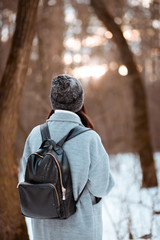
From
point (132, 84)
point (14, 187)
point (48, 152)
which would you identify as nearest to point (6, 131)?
point (14, 187)

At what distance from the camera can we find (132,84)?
751 centimetres

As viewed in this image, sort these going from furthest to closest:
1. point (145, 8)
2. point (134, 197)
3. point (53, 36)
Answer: point (53, 36)
point (145, 8)
point (134, 197)

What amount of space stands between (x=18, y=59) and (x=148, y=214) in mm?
2838

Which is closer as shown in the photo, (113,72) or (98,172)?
(98,172)

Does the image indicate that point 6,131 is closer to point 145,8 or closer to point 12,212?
point 12,212

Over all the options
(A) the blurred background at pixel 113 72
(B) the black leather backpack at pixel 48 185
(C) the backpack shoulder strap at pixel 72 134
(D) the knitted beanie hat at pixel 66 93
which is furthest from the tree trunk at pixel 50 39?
(B) the black leather backpack at pixel 48 185

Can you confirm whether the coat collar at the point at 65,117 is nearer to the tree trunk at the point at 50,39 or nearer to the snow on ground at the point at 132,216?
the snow on ground at the point at 132,216

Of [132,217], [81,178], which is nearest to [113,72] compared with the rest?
[132,217]

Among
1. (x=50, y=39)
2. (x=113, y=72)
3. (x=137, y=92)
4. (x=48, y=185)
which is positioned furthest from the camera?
(x=113, y=72)

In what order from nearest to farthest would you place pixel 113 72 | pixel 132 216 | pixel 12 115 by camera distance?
pixel 12 115
pixel 132 216
pixel 113 72

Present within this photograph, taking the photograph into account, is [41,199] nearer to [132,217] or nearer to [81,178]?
[81,178]

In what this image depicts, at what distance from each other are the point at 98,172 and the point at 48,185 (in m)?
0.36

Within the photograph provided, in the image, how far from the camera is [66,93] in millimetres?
1941

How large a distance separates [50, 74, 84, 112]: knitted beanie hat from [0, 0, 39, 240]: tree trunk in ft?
4.37
